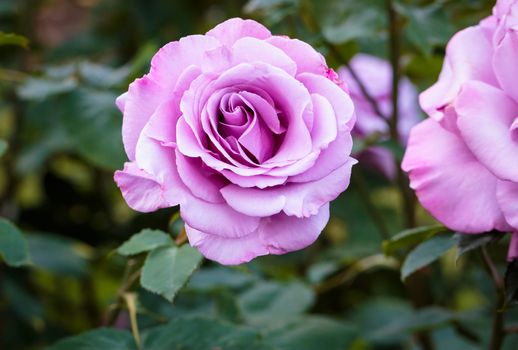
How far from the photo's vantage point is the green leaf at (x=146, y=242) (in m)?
0.72

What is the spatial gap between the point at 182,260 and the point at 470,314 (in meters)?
0.57

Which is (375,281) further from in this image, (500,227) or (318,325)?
(500,227)

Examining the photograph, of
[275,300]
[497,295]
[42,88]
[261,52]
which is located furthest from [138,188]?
[275,300]

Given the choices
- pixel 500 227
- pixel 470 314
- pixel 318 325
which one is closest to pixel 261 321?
pixel 318 325

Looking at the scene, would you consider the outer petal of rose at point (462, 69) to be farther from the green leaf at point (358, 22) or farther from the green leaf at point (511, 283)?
the green leaf at point (358, 22)

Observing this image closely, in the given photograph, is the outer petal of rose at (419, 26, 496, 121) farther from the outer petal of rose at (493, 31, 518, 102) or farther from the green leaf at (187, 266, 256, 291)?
the green leaf at (187, 266, 256, 291)

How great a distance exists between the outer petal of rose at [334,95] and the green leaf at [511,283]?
20 centimetres

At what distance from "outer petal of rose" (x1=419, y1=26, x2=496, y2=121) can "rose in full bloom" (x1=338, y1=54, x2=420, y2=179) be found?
0.54 m

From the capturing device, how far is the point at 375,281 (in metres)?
1.78

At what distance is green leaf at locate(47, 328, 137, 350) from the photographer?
79cm

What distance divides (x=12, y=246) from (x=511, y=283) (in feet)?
1.46

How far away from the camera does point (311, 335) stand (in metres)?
1.10

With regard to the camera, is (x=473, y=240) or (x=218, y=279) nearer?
(x=473, y=240)

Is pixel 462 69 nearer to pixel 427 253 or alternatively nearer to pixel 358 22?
pixel 427 253
